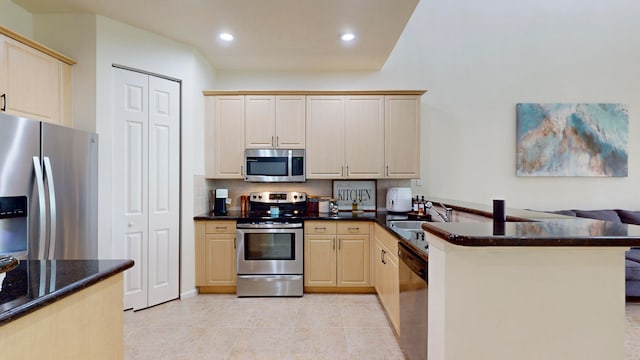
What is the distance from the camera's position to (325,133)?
3.75m

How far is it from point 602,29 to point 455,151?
2.45m

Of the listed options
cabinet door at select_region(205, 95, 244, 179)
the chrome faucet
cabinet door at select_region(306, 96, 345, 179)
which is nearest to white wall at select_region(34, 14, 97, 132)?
cabinet door at select_region(205, 95, 244, 179)

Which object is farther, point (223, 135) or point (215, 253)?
point (223, 135)

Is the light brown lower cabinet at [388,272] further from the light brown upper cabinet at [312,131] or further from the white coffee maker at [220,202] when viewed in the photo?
the white coffee maker at [220,202]

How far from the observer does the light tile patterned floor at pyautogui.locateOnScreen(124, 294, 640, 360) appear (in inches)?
93.2

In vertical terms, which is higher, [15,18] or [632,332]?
[15,18]

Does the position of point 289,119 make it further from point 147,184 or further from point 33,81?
point 33,81

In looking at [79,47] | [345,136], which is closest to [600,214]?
[345,136]

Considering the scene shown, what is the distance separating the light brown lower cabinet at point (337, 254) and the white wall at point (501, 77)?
1.25 meters

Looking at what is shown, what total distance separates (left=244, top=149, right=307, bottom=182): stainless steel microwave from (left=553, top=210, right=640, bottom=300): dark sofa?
3.20 m

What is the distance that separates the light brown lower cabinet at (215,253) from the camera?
3.47 metres

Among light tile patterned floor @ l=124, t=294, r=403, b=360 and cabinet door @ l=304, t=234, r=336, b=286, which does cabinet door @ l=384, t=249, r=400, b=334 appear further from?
cabinet door @ l=304, t=234, r=336, b=286

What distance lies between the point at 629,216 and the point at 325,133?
3747mm

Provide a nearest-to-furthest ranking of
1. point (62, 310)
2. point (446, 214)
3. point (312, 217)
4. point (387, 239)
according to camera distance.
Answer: point (62, 310) < point (387, 239) < point (446, 214) < point (312, 217)
